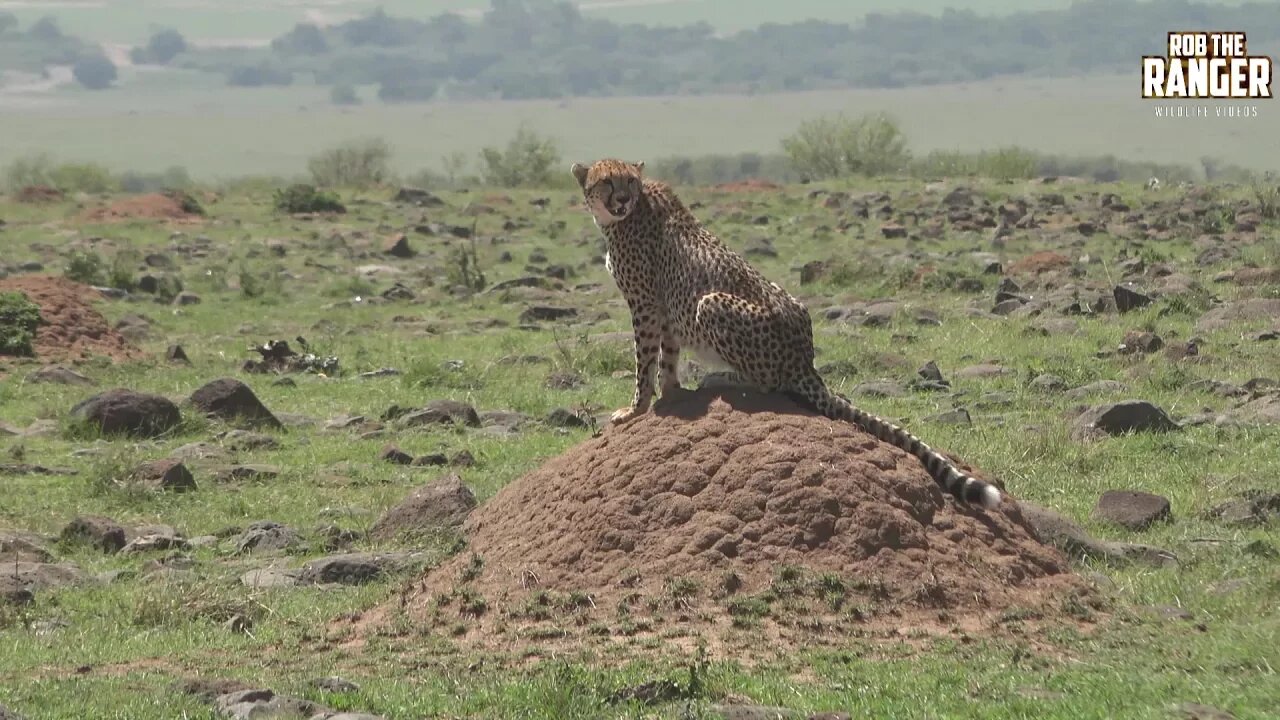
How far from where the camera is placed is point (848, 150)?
169 ft

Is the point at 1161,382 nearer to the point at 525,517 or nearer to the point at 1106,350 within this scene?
the point at 1106,350

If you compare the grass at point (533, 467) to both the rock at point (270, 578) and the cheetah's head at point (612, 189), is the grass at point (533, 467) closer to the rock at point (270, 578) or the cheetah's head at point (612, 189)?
the rock at point (270, 578)

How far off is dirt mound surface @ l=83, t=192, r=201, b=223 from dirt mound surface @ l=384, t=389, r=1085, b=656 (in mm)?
26857

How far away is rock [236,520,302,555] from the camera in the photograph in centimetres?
1190

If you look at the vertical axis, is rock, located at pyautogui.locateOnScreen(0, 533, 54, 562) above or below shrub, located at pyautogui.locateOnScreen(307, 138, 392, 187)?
above

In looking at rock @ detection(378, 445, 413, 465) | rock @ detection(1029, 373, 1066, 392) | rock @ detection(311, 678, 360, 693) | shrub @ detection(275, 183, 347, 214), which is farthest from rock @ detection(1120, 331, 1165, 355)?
shrub @ detection(275, 183, 347, 214)

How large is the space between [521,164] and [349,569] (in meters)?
41.0

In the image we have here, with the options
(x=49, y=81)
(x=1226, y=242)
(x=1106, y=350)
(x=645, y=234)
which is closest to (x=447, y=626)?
(x=645, y=234)

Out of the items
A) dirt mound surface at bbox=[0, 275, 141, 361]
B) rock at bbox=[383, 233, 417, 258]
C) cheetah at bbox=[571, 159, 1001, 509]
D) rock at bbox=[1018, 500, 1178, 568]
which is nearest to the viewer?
cheetah at bbox=[571, 159, 1001, 509]

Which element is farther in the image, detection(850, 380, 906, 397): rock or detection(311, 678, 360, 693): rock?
detection(850, 380, 906, 397): rock

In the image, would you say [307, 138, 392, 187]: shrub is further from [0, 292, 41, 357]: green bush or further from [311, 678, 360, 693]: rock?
[311, 678, 360, 693]: rock

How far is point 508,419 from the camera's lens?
1609 centimetres

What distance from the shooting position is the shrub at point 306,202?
37.8 m

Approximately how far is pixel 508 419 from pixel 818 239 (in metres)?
16.3
